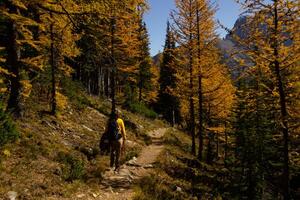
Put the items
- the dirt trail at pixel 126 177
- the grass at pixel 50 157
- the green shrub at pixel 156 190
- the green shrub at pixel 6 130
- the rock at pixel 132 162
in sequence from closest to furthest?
the grass at pixel 50 157, the green shrub at pixel 6 130, the dirt trail at pixel 126 177, the green shrub at pixel 156 190, the rock at pixel 132 162

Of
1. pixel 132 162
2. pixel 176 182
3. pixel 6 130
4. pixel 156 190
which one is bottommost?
pixel 176 182

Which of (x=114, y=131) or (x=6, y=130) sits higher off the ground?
(x=6, y=130)

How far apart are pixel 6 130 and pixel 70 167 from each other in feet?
7.49

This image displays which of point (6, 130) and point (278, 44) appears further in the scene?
point (278, 44)

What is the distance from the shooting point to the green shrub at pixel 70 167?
33.7 feet

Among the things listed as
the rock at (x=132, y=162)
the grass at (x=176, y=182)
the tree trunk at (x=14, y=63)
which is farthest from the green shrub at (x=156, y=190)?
the tree trunk at (x=14, y=63)

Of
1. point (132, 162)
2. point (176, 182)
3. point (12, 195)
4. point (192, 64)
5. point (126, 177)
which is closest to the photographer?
point (12, 195)

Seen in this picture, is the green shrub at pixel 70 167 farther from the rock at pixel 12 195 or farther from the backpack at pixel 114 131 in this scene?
the rock at pixel 12 195

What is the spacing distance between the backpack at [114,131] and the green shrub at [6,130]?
3273mm

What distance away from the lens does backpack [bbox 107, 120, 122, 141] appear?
12688 millimetres

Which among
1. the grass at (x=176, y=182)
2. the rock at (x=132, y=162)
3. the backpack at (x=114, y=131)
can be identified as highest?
the backpack at (x=114, y=131)

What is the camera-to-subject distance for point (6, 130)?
34.0 ft

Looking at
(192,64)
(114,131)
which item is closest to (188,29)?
(192,64)

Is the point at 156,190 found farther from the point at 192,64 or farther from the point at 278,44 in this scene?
the point at 192,64
